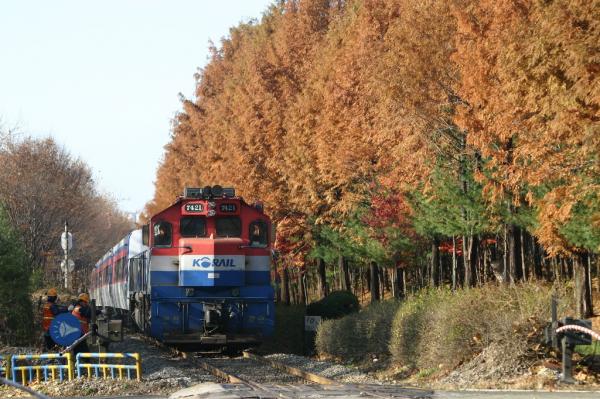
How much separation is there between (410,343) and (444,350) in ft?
7.93

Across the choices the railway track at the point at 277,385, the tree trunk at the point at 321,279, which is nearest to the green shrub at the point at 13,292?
the railway track at the point at 277,385

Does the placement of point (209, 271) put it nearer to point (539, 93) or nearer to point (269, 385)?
point (269, 385)

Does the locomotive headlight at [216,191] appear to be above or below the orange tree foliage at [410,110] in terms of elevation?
below

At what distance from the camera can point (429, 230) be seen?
3675 centimetres

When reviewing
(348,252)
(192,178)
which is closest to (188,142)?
(192,178)

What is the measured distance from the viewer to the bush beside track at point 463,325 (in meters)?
17.7

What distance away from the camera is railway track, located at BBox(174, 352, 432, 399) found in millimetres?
15641

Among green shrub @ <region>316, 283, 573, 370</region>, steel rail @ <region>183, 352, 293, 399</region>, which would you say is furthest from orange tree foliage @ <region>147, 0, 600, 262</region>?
steel rail @ <region>183, 352, 293, 399</region>

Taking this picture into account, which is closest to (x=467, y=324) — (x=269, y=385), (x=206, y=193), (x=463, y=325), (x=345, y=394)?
(x=463, y=325)

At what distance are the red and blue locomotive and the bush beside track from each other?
10.7 ft

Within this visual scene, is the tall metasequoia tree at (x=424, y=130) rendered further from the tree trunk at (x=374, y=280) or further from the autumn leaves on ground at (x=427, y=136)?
the tree trunk at (x=374, y=280)

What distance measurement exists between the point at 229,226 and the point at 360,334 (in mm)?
4385

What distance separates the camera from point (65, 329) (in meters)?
19.7

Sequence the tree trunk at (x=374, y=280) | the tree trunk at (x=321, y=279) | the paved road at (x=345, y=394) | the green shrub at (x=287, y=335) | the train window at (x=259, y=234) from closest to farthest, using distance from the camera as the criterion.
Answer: the paved road at (x=345, y=394) < the train window at (x=259, y=234) < the green shrub at (x=287, y=335) < the tree trunk at (x=374, y=280) < the tree trunk at (x=321, y=279)
